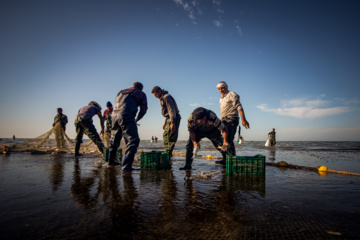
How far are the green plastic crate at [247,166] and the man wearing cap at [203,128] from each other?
0.84 metres

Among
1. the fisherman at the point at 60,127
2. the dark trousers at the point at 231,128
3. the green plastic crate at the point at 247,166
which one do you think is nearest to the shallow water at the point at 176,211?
the green plastic crate at the point at 247,166

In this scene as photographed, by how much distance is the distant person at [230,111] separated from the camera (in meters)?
5.28

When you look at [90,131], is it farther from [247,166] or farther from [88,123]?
[247,166]

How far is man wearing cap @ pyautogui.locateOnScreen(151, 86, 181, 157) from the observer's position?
532 cm

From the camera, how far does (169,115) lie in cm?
534

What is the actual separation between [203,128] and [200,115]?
67 cm

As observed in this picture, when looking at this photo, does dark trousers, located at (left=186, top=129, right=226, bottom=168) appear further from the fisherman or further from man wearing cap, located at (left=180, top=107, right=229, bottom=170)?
the fisherman

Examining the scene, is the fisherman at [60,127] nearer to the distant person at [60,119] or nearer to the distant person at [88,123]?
the distant person at [60,119]

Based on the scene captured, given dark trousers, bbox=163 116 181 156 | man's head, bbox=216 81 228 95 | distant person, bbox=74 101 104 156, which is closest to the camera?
dark trousers, bbox=163 116 181 156

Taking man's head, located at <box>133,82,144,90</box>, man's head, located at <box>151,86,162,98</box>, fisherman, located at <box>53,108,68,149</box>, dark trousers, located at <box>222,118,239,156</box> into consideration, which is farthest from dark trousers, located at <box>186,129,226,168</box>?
fisherman, located at <box>53,108,68,149</box>

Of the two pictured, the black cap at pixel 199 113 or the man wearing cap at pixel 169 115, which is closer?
the black cap at pixel 199 113

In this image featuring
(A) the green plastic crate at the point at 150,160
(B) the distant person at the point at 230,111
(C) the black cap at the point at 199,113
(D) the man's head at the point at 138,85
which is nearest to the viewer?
(C) the black cap at the point at 199,113

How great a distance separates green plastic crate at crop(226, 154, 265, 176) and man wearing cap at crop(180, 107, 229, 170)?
84 cm

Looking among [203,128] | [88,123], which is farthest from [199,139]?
[88,123]
